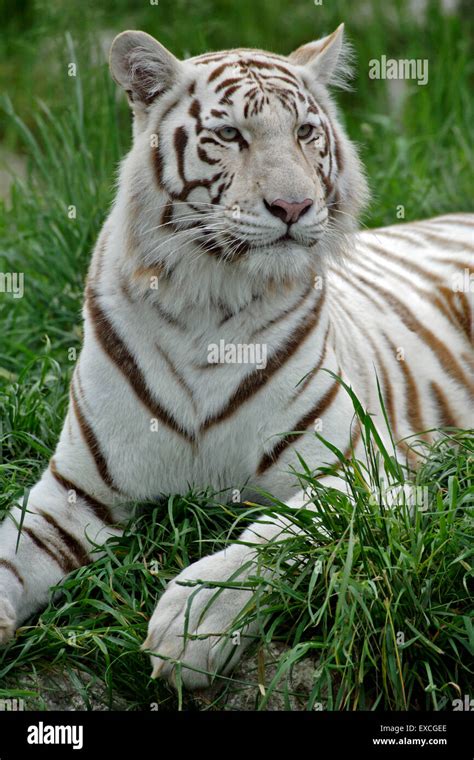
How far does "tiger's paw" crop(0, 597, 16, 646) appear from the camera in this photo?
10.5 feet

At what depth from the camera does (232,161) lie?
10.8ft

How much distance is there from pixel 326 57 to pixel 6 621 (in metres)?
1.94

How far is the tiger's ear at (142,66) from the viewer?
339cm

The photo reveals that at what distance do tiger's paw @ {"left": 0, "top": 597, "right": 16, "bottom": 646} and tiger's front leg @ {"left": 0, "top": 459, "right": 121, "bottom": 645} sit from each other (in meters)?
0.03

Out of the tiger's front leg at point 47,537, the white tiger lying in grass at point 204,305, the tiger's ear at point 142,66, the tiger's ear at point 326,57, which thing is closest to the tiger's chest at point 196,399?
the white tiger lying in grass at point 204,305

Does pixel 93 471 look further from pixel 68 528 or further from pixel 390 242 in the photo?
pixel 390 242

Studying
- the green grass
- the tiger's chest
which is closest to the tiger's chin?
the tiger's chest

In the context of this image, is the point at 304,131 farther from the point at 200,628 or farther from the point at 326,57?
the point at 200,628

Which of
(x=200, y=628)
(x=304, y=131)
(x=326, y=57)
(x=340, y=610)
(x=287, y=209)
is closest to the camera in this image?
(x=340, y=610)

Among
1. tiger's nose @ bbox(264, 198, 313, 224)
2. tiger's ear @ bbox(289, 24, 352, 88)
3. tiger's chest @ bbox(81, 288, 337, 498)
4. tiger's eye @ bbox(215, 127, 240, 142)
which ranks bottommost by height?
tiger's chest @ bbox(81, 288, 337, 498)

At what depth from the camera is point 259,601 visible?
297 cm

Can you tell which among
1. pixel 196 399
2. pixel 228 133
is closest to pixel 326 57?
pixel 228 133

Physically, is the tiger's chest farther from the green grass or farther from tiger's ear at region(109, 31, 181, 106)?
tiger's ear at region(109, 31, 181, 106)

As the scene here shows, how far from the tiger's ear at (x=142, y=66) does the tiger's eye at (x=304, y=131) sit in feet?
1.32
